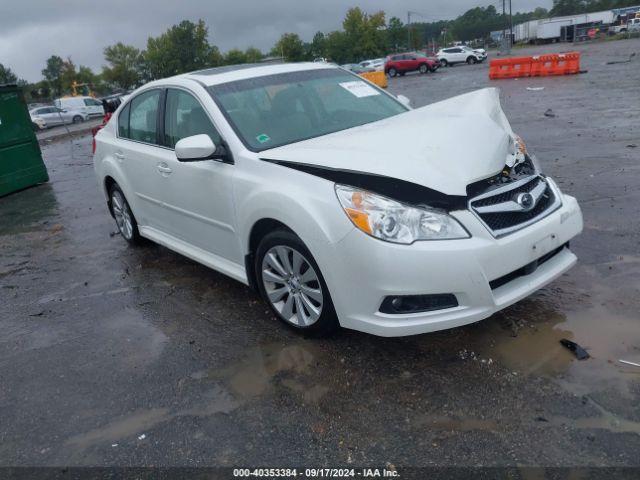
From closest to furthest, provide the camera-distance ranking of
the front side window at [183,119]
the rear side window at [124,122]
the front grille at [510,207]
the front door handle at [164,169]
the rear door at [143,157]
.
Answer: the front grille at [510,207] < the front side window at [183,119] < the front door handle at [164,169] < the rear door at [143,157] < the rear side window at [124,122]

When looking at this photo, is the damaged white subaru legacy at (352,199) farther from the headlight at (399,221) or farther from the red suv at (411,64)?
the red suv at (411,64)

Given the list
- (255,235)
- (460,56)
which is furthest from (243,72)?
(460,56)

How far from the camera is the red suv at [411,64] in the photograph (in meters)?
41.0

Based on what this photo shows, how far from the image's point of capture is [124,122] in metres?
5.58

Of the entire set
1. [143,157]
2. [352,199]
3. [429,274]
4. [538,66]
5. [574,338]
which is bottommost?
[574,338]

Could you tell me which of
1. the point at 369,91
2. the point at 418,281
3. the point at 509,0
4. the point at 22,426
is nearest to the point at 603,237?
the point at 369,91

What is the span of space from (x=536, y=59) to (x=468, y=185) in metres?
23.5

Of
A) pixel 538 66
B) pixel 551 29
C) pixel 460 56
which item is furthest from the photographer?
pixel 551 29

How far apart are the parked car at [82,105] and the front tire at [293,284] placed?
35.2 metres

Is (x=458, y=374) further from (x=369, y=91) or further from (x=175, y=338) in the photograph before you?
(x=369, y=91)

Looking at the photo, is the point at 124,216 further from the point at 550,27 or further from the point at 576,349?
the point at 550,27

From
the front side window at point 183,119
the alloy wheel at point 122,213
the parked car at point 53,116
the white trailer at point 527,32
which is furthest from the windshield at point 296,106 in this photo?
the white trailer at point 527,32

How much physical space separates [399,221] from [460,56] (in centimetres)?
4686

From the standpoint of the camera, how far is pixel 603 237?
4941 millimetres
